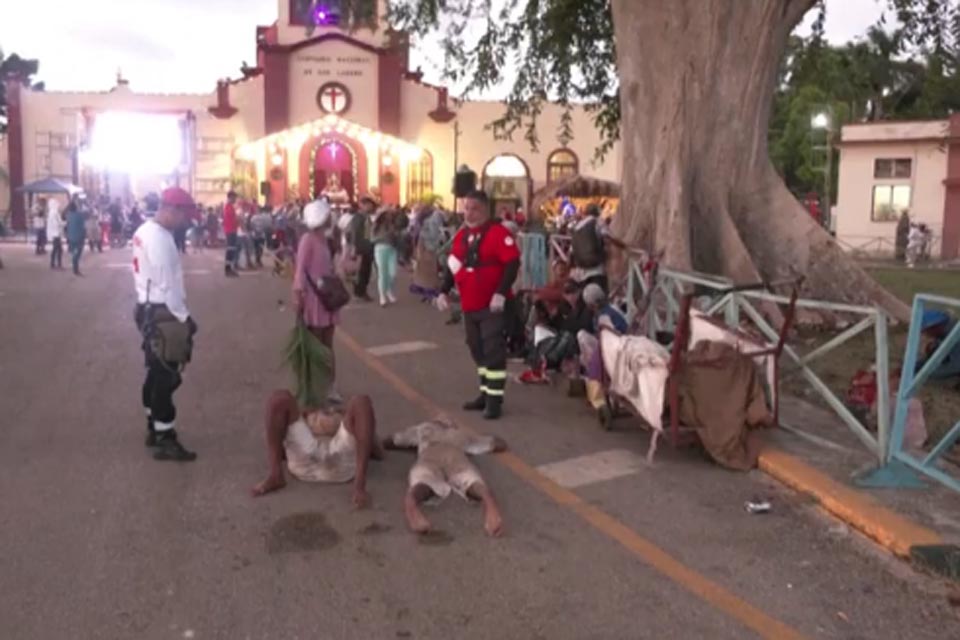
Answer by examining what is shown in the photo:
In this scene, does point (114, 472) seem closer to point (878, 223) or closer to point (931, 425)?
point (931, 425)

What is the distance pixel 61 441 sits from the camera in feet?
23.6

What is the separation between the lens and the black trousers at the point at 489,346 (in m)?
7.98

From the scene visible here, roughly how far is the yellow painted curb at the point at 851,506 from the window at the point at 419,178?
3568cm

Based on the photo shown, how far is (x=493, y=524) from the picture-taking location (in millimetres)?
5312

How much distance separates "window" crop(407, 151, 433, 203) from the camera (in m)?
42.2

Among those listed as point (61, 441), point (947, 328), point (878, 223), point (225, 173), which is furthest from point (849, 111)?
point (61, 441)

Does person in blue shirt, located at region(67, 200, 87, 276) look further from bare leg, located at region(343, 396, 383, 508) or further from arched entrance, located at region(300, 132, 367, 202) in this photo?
arched entrance, located at region(300, 132, 367, 202)

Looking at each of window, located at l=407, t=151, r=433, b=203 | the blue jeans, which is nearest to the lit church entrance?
window, located at l=407, t=151, r=433, b=203

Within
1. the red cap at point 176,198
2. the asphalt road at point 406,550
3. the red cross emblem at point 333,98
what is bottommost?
the asphalt road at point 406,550

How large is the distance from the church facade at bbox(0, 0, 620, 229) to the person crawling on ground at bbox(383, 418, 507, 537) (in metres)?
35.4

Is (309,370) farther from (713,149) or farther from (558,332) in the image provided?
(713,149)

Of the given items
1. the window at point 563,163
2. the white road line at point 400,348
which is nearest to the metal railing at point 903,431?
the white road line at point 400,348

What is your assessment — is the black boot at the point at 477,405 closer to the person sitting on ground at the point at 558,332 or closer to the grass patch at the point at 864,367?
the person sitting on ground at the point at 558,332

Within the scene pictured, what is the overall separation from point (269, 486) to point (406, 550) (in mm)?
1222
